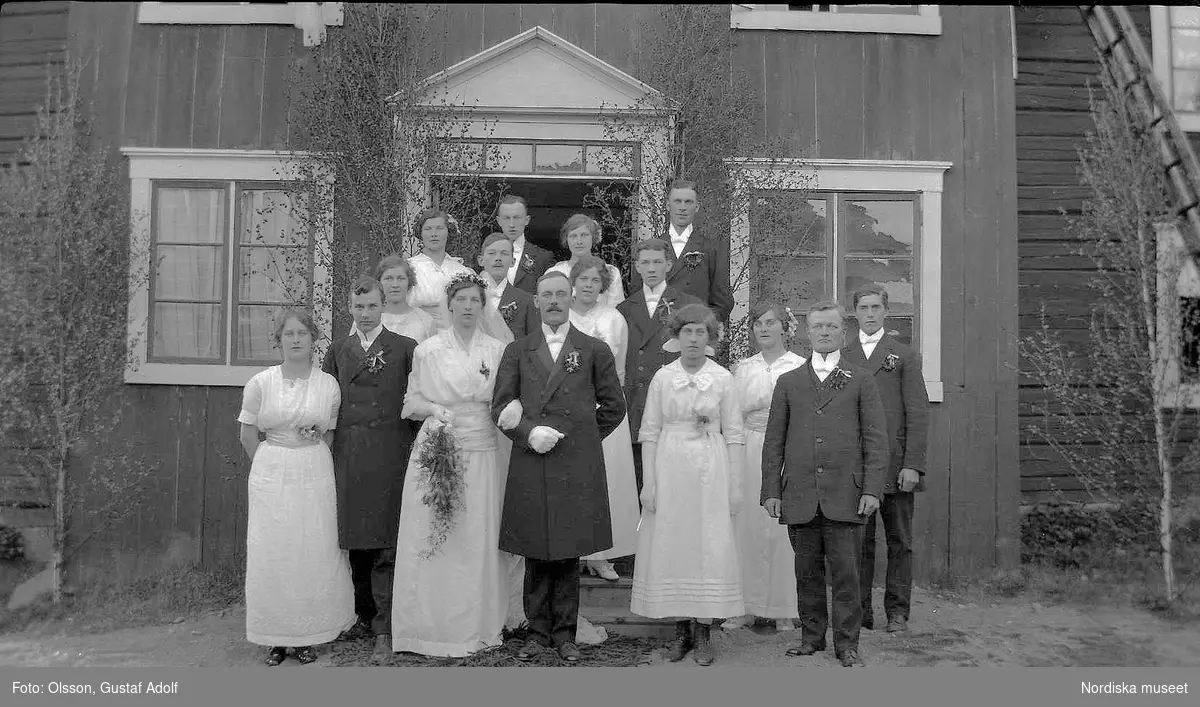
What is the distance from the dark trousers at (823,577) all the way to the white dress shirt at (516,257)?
7.75 ft

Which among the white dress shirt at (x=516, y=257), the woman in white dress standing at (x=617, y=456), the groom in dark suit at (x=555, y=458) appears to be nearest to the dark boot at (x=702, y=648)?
the groom in dark suit at (x=555, y=458)

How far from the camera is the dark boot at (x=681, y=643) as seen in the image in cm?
506

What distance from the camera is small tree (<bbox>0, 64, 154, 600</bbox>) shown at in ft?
23.9

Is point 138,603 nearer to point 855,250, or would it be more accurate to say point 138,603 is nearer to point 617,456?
point 617,456

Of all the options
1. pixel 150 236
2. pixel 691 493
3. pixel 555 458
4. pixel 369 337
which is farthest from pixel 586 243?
pixel 150 236

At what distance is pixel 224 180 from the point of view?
7.84 metres

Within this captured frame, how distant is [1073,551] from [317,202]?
6537mm

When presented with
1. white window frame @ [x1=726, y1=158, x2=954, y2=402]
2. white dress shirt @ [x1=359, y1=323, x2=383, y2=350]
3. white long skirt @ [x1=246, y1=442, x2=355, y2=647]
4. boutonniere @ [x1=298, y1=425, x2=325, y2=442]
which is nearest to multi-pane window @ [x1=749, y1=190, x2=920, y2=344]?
white window frame @ [x1=726, y1=158, x2=954, y2=402]

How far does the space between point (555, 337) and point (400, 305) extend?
1.12 meters

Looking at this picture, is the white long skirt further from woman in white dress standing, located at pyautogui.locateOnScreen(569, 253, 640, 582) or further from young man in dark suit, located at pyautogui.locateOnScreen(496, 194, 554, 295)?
young man in dark suit, located at pyautogui.locateOnScreen(496, 194, 554, 295)

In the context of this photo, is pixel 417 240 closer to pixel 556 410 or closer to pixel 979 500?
pixel 556 410

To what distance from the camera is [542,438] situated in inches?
190


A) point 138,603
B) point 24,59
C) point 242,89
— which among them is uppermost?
point 24,59

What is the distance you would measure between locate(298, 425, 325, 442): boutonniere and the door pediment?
11.1 ft
